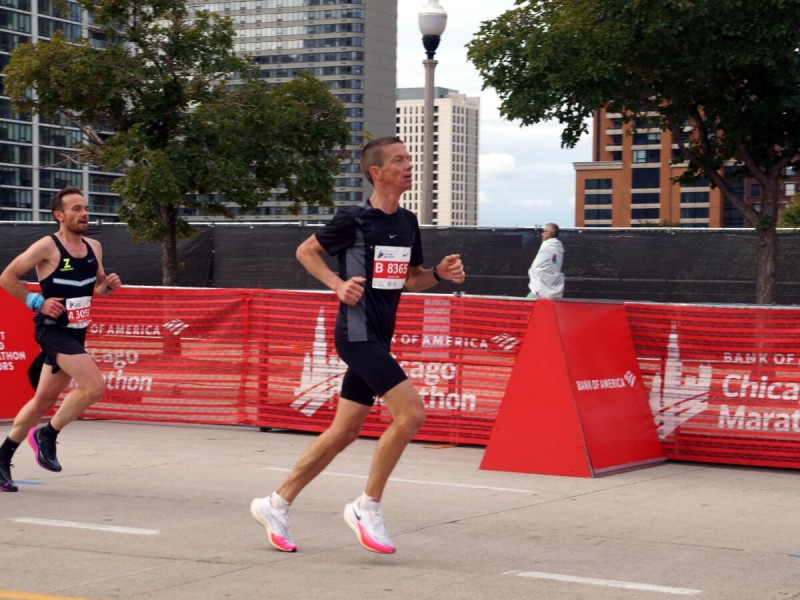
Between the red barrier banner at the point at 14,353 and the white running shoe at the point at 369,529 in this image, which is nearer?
the white running shoe at the point at 369,529

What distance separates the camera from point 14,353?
41.5 feet

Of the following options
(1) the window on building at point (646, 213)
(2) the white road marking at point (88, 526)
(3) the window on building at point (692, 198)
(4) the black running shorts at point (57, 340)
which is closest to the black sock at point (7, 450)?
(4) the black running shorts at point (57, 340)

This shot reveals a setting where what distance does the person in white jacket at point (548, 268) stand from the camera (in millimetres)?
20453

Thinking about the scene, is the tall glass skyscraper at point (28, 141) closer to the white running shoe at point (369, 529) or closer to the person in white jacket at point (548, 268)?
the person in white jacket at point (548, 268)

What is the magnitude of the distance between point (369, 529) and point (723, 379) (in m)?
4.85

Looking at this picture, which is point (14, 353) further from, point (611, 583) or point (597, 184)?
point (597, 184)

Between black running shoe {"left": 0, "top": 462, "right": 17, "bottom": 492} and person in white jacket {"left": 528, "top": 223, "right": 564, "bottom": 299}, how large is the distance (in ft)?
42.4

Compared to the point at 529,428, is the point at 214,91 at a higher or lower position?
higher

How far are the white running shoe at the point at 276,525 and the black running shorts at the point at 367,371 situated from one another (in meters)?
0.66

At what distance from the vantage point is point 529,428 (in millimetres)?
9414

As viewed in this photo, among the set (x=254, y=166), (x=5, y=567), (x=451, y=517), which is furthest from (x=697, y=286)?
(x=5, y=567)

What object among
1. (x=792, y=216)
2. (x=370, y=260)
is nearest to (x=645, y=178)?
(x=792, y=216)

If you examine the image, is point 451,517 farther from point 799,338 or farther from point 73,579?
point 799,338

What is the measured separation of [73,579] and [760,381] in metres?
6.11
